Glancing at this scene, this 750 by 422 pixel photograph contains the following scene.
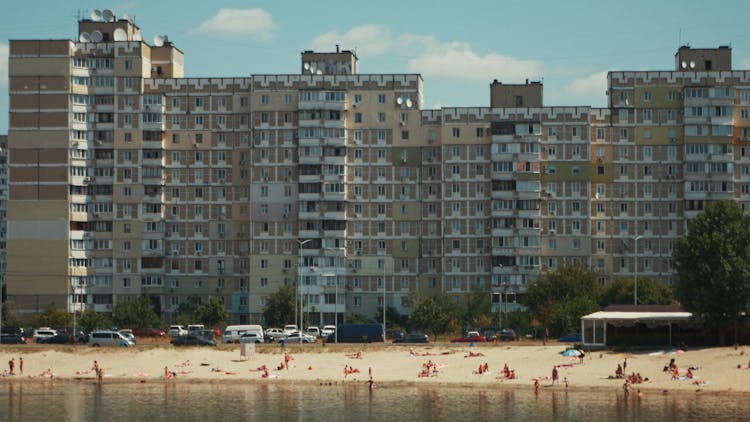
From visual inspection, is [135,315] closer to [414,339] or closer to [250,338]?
[250,338]

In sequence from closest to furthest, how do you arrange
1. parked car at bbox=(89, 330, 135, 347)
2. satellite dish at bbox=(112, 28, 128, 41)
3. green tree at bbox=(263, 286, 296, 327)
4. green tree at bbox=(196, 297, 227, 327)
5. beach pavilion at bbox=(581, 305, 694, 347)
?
1. beach pavilion at bbox=(581, 305, 694, 347)
2. parked car at bbox=(89, 330, 135, 347)
3. green tree at bbox=(263, 286, 296, 327)
4. green tree at bbox=(196, 297, 227, 327)
5. satellite dish at bbox=(112, 28, 128, 41)

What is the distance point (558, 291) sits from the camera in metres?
170

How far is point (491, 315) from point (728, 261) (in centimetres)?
6246

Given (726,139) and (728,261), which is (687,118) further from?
(728,261)

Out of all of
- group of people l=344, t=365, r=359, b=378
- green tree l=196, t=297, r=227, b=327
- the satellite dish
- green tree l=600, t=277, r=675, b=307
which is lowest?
group of people l=344, t=365, r=359, b=378

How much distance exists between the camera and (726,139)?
188 m

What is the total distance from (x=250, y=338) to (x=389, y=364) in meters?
27.6

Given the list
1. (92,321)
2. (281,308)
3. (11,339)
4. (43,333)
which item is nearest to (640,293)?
(281,308)

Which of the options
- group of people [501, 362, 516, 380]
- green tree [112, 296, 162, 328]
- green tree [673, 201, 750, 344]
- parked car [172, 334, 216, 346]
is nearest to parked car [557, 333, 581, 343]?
green tree [673, 201, 750, 344]

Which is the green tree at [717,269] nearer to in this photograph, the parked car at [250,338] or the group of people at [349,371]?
the group of people at [349,371]

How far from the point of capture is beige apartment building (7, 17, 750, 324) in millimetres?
189250

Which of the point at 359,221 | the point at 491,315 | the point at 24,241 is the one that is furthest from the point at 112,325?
the point at 491,315

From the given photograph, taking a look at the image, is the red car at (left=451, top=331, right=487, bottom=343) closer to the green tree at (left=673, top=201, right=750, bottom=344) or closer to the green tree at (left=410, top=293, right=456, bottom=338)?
the green tree at (left=410, top=293, right=456, bottom=338)

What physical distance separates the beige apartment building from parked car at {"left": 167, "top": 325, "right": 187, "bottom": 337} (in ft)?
50.5
